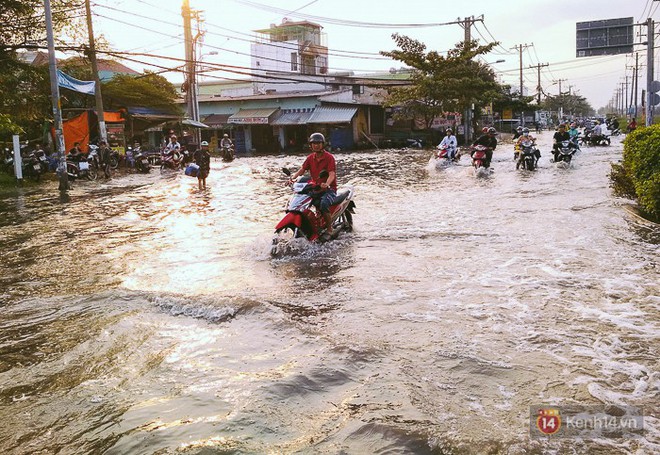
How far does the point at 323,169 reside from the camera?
8.31 m

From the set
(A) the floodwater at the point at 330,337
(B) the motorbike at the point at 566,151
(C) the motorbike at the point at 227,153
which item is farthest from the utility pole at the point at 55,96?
(B) the motorbike at the point at 566,151

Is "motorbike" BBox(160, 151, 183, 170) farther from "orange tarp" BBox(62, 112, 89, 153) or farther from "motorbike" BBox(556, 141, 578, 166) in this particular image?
"motorbike" BBox(556, 141, 578, 166)

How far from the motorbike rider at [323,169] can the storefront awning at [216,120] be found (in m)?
34.3

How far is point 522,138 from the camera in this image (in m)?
19.4

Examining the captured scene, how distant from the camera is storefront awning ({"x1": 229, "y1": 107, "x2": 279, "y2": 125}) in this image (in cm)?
3991

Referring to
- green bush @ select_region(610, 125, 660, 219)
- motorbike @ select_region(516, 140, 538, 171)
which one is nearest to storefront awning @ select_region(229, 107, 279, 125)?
motorbike @ select_region(516, 140, 538, 171)

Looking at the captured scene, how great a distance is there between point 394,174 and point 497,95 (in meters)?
23.2

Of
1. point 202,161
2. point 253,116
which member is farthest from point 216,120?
point 202,161

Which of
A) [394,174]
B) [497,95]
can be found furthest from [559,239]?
[497,95]

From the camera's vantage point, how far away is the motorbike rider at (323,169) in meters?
8.02

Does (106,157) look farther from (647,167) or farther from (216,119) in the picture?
(216,119)

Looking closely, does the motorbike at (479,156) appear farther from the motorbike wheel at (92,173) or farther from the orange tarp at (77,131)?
the orange tarp at (77,131)

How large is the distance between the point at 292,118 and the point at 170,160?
17.3 meters

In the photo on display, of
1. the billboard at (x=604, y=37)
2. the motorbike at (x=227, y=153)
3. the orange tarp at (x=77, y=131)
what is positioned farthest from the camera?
the billboard at (x=604, y=37)
